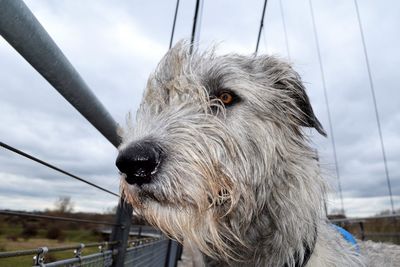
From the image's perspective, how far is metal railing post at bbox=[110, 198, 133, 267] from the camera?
110 inches

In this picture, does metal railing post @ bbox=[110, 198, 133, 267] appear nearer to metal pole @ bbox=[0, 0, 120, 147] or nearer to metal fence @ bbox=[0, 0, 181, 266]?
metal fence @ bbox=[0, 0, 181, 266]

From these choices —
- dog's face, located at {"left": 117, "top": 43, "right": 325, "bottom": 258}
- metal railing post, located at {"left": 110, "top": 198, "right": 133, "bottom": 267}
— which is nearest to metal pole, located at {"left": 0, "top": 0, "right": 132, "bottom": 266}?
dog's face, located at {"left": 117, "top": 43, "right": 325, "bottom": 258}

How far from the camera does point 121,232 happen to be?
9.77ft

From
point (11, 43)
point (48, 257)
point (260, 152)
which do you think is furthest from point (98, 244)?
point (11, 43)

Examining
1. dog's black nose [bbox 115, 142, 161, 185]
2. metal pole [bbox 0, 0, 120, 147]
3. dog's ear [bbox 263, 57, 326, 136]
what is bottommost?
dog's black nose [bbox 115, 142, 161, 185]

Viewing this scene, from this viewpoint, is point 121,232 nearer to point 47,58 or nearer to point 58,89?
point 58,89

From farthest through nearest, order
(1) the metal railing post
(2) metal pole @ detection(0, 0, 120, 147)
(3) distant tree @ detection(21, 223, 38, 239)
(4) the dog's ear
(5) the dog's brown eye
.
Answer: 1. (1) the metal railing post
2. (4) the dog's ear
3. (5) the dog's brown eye
4. (3) distant tree @ detection(21, 223, 38, 239)
5. (2) metal pole @ detection(0, 0, 120, 147)

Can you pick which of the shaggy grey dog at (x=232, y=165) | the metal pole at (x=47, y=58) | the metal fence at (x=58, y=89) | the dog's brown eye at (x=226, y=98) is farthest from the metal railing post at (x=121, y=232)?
the dog's brown eye at (x=226, y=98)

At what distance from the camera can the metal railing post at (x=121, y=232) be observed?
9.17 ft

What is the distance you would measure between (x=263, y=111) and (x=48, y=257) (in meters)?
1.31

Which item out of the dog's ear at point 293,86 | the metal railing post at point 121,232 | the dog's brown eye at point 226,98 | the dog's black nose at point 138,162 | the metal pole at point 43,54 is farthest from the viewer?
the metal railing post at point 121,232

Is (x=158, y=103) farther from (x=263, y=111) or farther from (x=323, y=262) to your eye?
(x=323, y=262)

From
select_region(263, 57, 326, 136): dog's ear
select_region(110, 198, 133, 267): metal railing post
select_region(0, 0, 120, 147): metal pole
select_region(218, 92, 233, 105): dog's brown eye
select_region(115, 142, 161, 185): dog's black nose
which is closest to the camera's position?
select_region(0, 0, 120, 147): metal pole

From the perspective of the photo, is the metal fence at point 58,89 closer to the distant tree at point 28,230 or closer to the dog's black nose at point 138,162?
the distant tree at point 28,230
